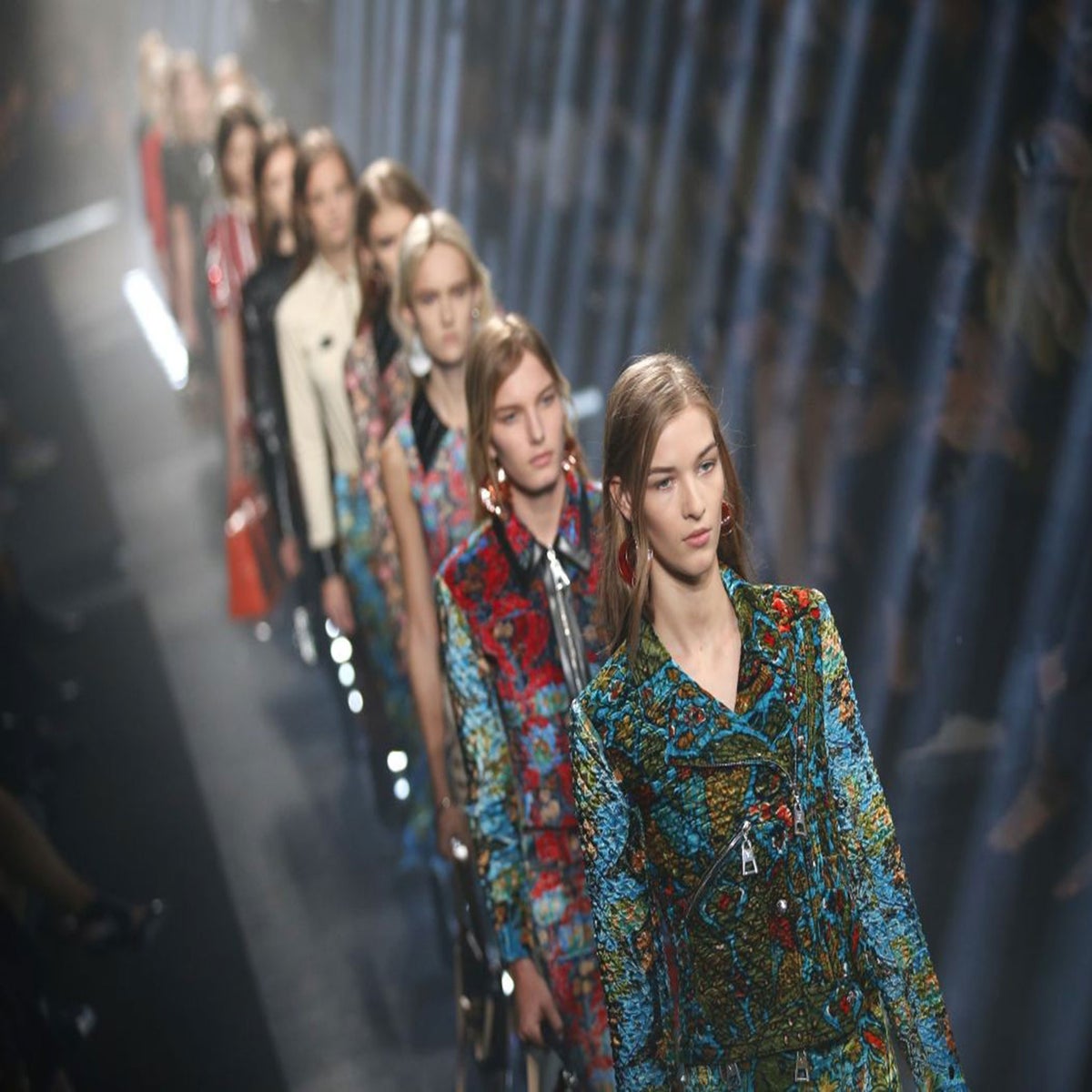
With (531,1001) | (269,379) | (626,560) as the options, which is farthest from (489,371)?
(269,379)

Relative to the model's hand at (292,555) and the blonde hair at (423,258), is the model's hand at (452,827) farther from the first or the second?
the model's hand at (292,555)

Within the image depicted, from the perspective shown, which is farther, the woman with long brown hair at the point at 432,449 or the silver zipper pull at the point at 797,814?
the woman with long brown hair at the point at 432,449

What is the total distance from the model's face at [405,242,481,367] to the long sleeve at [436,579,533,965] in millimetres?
831

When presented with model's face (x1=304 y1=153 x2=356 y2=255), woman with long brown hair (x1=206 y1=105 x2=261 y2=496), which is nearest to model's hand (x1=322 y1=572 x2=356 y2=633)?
model's face (x1=304 y1=153 x2=356 y2=255)

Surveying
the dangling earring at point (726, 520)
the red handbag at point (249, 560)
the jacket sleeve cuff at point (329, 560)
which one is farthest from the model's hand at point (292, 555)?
the dangling earring at point (726, 520)

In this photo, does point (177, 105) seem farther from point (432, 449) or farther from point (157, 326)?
point (432, 449)

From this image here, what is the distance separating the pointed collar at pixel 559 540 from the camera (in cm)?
305

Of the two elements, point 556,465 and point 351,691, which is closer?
point 556,465

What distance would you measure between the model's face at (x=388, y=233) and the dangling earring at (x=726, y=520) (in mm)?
2286

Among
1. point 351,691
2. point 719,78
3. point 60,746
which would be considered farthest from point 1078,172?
point 60,746

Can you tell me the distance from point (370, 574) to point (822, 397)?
1303 mm

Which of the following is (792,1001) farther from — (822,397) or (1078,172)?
(822,397)

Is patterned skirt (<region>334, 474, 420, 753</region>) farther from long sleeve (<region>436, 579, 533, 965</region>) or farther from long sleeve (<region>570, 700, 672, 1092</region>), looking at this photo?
long sleeve (<region>570, 700, 672, 1092</region>)

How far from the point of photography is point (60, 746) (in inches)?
258
